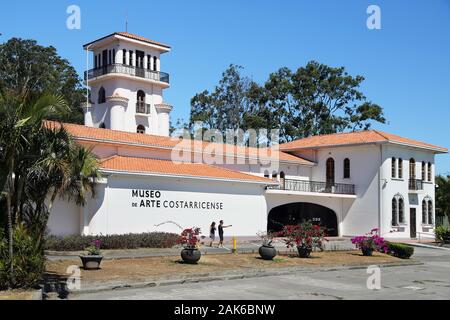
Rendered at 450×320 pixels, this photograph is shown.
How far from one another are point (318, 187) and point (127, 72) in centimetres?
1827

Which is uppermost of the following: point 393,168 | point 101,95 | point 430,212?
point 101,95

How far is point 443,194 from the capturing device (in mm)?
47938

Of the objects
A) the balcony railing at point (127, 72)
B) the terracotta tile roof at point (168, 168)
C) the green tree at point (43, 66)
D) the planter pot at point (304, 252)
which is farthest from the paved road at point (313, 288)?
the green tree at point (43, 66)

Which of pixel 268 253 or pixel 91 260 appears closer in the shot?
pixel 91 260

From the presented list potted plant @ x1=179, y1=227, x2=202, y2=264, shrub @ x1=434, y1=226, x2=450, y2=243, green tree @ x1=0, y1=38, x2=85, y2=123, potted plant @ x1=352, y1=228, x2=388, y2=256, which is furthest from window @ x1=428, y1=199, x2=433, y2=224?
green tree @ x1=0, y1=38, x2=85, y2=123

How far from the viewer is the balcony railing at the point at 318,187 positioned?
43.5 metres

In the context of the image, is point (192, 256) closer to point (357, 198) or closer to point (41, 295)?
point (41, 295)

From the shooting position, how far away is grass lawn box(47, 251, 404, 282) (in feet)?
57.9

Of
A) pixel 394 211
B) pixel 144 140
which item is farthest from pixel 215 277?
pixel 394 211

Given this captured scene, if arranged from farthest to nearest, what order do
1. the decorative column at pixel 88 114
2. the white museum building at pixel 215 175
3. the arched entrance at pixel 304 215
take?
the decorative column at pixel 88 114, the arched entrance at pixel 304 215, the white museum building at pixel 215 175

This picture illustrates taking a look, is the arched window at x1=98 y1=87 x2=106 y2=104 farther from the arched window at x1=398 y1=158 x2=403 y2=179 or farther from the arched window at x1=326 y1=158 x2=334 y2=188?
the arched window at x1=398 y1=158 x2=403 y2=179

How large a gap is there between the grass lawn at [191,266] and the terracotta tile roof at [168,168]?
7.65 m

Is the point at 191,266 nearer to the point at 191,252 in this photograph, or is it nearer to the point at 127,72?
the point at 191,252

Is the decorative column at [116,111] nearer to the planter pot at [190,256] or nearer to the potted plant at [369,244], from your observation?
the potted plant at [369,244]
